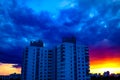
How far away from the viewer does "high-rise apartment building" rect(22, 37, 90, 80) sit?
117m

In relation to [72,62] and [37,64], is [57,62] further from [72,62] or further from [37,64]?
[37,64]

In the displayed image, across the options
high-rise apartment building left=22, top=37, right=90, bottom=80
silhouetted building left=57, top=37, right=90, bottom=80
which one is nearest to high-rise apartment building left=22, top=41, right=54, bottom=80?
high-rise apartment building left=22, top=37, right=90, bottom=80

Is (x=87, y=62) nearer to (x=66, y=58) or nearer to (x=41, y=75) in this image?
(x=66, y=58)

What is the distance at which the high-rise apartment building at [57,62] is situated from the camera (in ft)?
385

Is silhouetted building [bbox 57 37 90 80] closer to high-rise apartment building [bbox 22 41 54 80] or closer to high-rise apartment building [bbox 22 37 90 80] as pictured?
high-rise apartment building [bbox 22 37 90 80]

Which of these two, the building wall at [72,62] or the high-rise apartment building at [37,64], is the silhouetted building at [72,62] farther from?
the high-rise apartment building at [37,64]

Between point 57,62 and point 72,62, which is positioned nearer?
point 72,62

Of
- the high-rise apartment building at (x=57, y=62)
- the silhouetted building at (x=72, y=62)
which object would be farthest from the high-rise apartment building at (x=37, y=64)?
the silhouetted building at (x=72, y=62)

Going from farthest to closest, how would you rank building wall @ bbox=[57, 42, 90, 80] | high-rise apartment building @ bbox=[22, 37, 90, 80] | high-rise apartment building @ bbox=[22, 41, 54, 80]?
high-rise apartment building @ bbox=[22, 41, 54, 80]
high-rise apartment building @ bbox=[22, 37, 90, 80]
building wall @ bbox=[57, 42, 90, 80]

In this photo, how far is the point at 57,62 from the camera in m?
126

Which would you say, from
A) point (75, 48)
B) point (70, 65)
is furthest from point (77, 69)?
point (75, 48)

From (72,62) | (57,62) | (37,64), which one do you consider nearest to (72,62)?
(72,62)

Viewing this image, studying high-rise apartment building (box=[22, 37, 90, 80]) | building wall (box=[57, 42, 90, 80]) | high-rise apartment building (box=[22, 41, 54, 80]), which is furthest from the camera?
high-rise apartment building (box=[22, 41, 54, 80])

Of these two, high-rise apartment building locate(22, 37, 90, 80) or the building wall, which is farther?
high-rise apartment building locate(22, 37, 90, 80)
